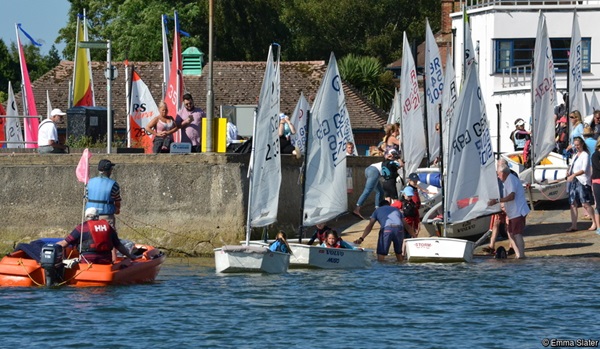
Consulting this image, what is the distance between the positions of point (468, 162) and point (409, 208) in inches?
55.8

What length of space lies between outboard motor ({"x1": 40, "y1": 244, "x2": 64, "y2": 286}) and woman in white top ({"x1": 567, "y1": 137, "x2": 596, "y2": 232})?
1033 cm

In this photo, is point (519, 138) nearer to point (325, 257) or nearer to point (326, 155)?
point (326, 155)

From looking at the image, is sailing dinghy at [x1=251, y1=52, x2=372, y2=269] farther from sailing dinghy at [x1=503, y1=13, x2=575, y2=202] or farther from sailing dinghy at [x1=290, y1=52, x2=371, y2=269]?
sailing dinghy at [x1=503, y1=13, x2=575, y2=202]

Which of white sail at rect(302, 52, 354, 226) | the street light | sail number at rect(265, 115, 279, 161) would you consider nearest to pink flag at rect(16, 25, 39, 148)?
the street light

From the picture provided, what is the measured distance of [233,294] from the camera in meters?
22.0

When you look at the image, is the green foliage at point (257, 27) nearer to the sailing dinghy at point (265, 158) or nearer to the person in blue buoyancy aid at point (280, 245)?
the sailing dinghy at point (265, 158)

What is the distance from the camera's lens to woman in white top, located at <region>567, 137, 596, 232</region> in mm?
27250

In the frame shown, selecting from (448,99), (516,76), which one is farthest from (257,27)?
(448,99)

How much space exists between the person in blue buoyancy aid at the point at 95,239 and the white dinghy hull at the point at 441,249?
580 cm

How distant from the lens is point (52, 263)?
21.8 meters

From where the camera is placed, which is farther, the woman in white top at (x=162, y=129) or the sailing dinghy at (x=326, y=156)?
the woman in white top at (x=162, y=129)

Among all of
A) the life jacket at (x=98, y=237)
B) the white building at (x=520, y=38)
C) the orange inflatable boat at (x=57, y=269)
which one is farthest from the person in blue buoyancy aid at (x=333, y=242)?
the white building at (x=520, y=38)

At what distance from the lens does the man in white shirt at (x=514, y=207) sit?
84.9ft

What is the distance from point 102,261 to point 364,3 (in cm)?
6158
